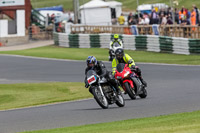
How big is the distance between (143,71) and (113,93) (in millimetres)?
Answer: 9758

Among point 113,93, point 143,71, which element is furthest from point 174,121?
point 143,71

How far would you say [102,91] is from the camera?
40.7 feet

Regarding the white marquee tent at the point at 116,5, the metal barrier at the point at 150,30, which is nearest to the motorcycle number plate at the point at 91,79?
the metal barrier at the point at 150,30

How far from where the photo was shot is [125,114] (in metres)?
11.5

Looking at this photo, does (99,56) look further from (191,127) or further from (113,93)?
(191,127)

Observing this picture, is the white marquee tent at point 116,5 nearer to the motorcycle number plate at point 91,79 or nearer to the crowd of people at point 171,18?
the crowd of people at point 171,18

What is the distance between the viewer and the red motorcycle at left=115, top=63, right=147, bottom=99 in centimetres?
1369

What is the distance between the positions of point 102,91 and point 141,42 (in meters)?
19.4

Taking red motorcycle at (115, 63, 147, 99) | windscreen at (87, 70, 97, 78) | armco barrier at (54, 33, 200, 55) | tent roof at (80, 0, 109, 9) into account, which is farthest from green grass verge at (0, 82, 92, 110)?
tent roof at (80, 0, 109, 9)

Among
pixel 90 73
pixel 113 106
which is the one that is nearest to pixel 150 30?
pixel 113 106

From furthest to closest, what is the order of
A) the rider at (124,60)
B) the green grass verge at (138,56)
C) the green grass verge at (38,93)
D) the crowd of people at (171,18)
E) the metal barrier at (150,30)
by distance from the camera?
1. the crowd of people at (171,18)
2. the metal barrier at (150,30)
3. the green grass verge at (138,56)
4. the green grass verge at (38,93)
5. the rider at (124,60)

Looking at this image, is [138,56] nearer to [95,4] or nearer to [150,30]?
[150,30]

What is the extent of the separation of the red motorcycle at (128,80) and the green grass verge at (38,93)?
8.86ft

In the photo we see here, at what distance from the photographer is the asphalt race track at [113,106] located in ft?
36.4
